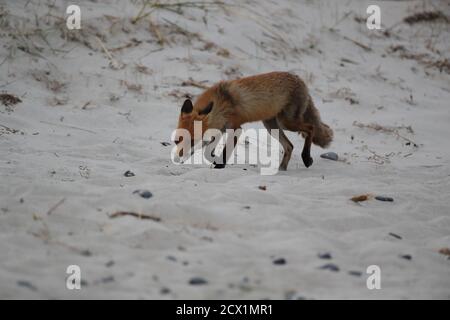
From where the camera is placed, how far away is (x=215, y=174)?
523 centimetres

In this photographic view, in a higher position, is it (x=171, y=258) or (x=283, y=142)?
(x=283, y=142)

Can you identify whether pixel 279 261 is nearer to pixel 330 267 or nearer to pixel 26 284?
pixel 330 267

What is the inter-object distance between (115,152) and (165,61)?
336 cm

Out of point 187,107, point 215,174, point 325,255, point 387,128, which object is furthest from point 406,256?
point 387,128

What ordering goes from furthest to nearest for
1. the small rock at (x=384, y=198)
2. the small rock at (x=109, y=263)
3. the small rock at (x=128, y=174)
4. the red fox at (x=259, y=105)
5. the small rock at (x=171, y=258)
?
the red fox at (x=259, y=105)
the small rock at (x=128, y=174)
the small rock at (x=384, y=198)
the small rock at (x=171, y=258)
the small rock at (x=109, y=263)

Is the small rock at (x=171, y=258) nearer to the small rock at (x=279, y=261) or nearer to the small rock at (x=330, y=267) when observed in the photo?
the small rock at (x=279, y=261)

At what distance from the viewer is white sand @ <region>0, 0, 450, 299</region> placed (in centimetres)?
302

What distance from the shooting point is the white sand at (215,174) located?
302 centimetres

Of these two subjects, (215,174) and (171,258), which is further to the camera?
(215,174)

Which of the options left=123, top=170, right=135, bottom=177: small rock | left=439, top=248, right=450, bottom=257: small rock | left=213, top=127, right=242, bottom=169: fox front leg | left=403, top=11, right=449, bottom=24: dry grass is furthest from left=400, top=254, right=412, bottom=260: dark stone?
left=403, top=11, right=449, bottom=24: dry grass

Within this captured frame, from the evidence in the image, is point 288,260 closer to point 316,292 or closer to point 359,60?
point 316,292

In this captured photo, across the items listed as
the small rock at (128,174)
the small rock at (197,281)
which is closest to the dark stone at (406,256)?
the small rock at (197,281)

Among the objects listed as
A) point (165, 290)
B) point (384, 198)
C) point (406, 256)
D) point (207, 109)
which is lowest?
point (165, 290)

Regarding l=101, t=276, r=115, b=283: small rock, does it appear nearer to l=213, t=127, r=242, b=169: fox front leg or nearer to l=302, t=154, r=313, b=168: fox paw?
l=213, t=127, r=242, b=169: fox front leg
